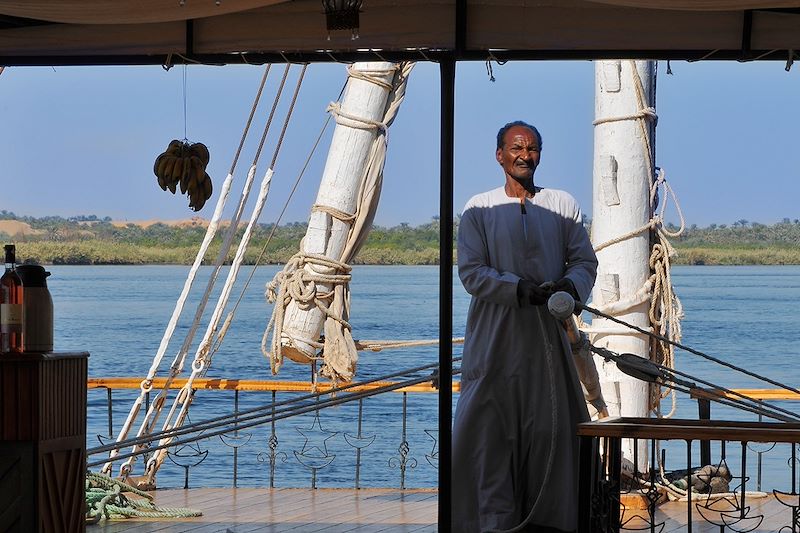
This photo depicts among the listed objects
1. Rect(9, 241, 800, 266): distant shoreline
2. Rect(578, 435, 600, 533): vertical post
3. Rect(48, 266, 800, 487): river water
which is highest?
Rect(9, 241, 800, 266): distant shoreline

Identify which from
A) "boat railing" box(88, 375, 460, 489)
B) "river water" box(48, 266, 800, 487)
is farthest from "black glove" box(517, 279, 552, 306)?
"river water" box(48, 266, 800, 487)

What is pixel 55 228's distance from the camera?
123 feet

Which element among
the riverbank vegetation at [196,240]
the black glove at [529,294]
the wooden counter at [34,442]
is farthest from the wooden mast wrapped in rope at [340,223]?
the riverbank vegetation at [196,240]

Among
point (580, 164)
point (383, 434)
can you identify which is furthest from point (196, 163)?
point (580, 164)

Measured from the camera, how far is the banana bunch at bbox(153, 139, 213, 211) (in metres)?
4.60

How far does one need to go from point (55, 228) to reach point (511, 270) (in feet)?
114

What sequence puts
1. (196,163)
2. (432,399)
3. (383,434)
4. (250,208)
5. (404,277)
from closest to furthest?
1. (196,163)
2. (383,434)
3. (432,399)
4. (250,208)
5. (404,277)

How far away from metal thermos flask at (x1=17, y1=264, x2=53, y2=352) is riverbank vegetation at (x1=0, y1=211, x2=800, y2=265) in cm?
3102

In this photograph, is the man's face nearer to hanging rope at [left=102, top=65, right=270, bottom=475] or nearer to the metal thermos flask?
the metal thermos flask

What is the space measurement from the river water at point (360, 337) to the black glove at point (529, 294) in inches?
606

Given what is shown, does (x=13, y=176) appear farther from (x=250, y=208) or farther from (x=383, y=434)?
(x=383, y=434)

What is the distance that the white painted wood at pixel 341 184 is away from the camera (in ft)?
19.9

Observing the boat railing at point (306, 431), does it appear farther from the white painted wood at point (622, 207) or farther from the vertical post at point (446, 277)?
the white painted wood at point (622, 207)

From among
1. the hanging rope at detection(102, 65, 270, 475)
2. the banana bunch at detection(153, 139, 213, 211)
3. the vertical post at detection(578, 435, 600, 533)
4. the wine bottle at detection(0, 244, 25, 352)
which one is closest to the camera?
the wine bottle at detection(0, 244, 25, 352)
